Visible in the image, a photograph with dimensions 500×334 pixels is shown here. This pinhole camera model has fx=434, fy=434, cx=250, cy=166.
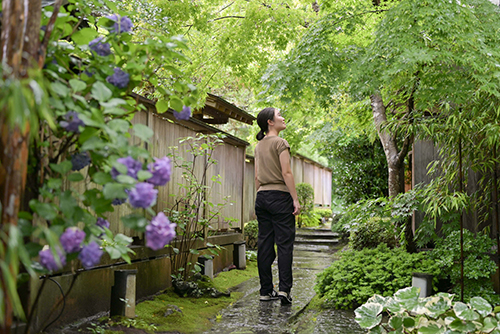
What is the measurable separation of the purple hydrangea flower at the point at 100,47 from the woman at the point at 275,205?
10.2ft

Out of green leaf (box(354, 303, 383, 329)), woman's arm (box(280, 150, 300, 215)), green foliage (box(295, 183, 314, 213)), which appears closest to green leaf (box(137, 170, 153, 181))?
green leaf (box(354, 303, 383, 329))

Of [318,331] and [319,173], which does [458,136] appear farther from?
[319,173]

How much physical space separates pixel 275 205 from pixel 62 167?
3332 mm

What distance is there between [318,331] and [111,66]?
2889 mm

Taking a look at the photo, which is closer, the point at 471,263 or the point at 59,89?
the point at 59,89

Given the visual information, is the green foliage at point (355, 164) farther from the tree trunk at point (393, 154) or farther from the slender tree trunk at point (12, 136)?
the slender tree trunk at point (12, 136)

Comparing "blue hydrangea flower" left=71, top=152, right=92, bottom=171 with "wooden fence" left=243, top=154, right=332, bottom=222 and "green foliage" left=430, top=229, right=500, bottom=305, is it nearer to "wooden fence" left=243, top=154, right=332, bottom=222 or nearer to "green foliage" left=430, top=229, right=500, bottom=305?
"green foliage" left=430, top=229, right=500, bottom=305

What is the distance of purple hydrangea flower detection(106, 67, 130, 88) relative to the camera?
6.28ft

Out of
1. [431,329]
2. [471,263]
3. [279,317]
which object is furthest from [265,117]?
[431,329]

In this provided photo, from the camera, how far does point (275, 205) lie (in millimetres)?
4941

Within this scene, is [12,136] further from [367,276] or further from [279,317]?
[367,276]

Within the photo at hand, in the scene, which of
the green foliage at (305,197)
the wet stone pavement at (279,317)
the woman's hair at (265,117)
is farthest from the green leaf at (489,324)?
the green foliage at (305,197)

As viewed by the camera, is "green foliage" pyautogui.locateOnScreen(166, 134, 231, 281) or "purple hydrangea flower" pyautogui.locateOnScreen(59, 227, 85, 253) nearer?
"purple hydrangea flower" pyautogui.locateOnScreen(59, 227, 85, 253)

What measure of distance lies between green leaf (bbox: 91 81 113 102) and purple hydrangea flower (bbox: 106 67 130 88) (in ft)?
0.41
